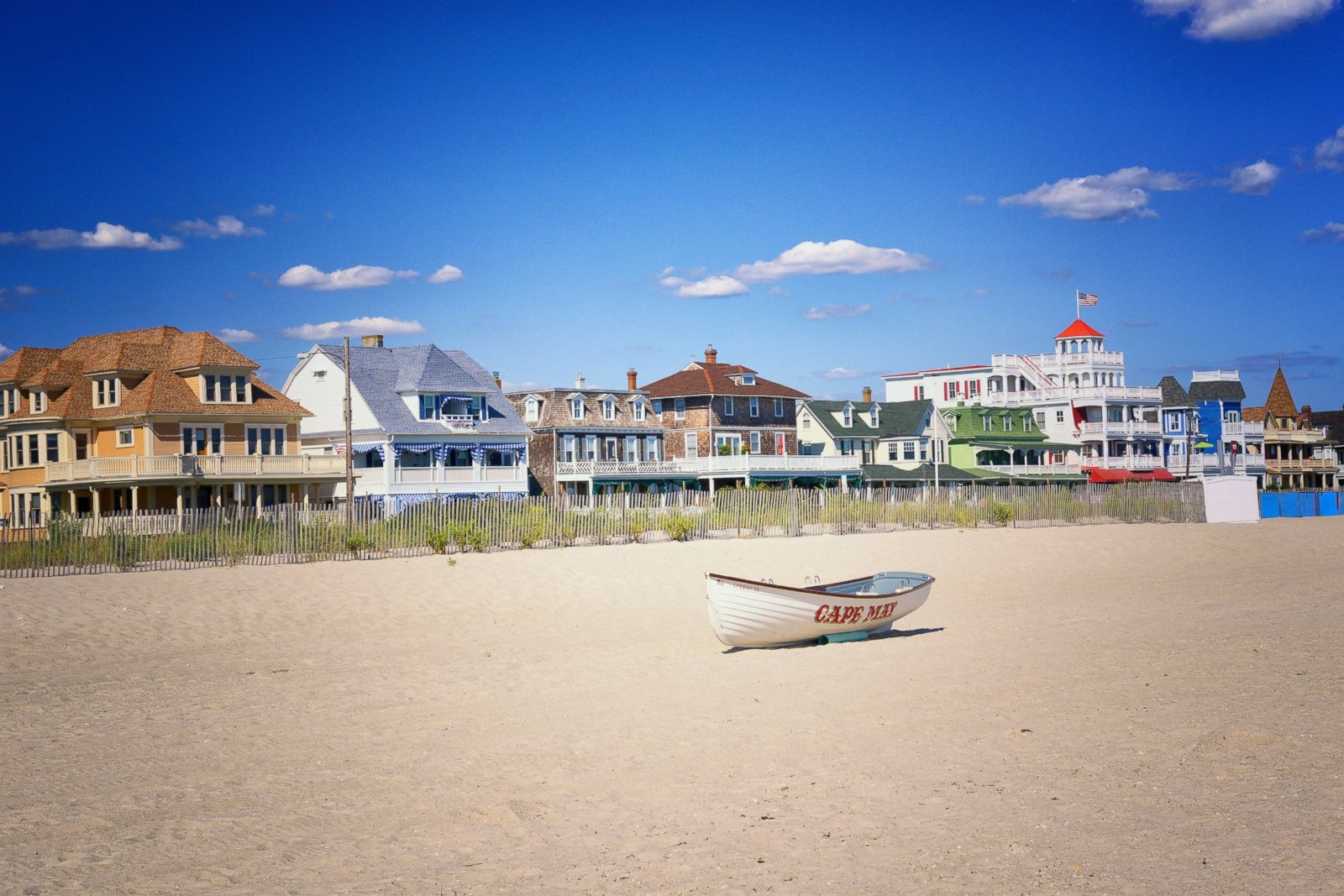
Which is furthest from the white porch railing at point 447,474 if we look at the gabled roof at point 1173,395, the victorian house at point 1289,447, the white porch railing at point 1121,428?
the victorian house at point 1289,447

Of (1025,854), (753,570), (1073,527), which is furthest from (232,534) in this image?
(1073,527)

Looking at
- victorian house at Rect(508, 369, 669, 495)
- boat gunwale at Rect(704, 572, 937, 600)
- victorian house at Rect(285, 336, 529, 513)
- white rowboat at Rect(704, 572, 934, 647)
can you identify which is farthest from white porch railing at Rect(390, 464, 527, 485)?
white rowboat at Rect(704, 572, 934, 647)

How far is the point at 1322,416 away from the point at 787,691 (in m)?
117

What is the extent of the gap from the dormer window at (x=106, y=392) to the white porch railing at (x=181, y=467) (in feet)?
9.40

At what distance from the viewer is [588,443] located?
64938 mm

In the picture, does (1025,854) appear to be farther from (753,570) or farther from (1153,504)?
(1153,504)

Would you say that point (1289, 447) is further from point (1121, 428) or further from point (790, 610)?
point (790, 610)

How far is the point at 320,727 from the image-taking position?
43.9 feet

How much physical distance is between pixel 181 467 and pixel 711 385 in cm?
3269

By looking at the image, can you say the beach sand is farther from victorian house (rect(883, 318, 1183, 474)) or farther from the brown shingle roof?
victorian house (rect(883, 318, 1183, 474))

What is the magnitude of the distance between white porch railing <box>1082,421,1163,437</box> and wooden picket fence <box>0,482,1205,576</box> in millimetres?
31359

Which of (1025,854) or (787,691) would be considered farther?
(787,691)

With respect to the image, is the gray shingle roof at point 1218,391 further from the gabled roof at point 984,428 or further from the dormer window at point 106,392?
the dormer window at point 106,392

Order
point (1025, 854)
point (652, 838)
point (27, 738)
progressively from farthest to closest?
point (27, 738) → point (652, 838) → point (1025, 854)
